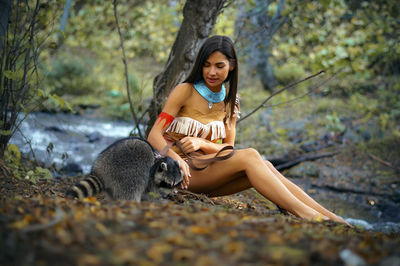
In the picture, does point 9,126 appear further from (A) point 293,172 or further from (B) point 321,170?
(B) point 321,170

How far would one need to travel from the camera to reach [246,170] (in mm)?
3029

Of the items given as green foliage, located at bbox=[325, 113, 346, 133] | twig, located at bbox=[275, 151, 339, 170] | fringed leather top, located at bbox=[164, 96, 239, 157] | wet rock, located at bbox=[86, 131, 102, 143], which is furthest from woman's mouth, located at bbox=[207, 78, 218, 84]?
green foliage, located at bbox=[325, 113, 346, 133]

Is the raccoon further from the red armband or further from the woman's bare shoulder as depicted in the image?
the woman's bare shoulder

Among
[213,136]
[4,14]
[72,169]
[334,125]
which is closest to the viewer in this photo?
[213,136]

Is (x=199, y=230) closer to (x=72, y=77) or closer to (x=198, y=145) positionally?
(x=198, y=145)

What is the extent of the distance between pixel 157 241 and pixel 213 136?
6.25 feet

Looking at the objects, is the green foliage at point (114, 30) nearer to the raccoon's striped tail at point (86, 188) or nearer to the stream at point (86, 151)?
the stream at point (86, 151)

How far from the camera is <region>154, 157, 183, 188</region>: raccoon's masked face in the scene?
278 centimetres

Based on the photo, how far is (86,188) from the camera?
256 centimetres

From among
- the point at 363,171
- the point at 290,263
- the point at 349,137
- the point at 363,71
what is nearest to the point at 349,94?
the point at 363,71

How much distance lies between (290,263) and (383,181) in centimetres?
508

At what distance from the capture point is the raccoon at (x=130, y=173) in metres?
2.65

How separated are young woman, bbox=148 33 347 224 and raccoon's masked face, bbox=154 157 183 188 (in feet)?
0.26

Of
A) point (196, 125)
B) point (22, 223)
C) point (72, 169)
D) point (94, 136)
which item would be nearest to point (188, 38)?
point (196, 125)
